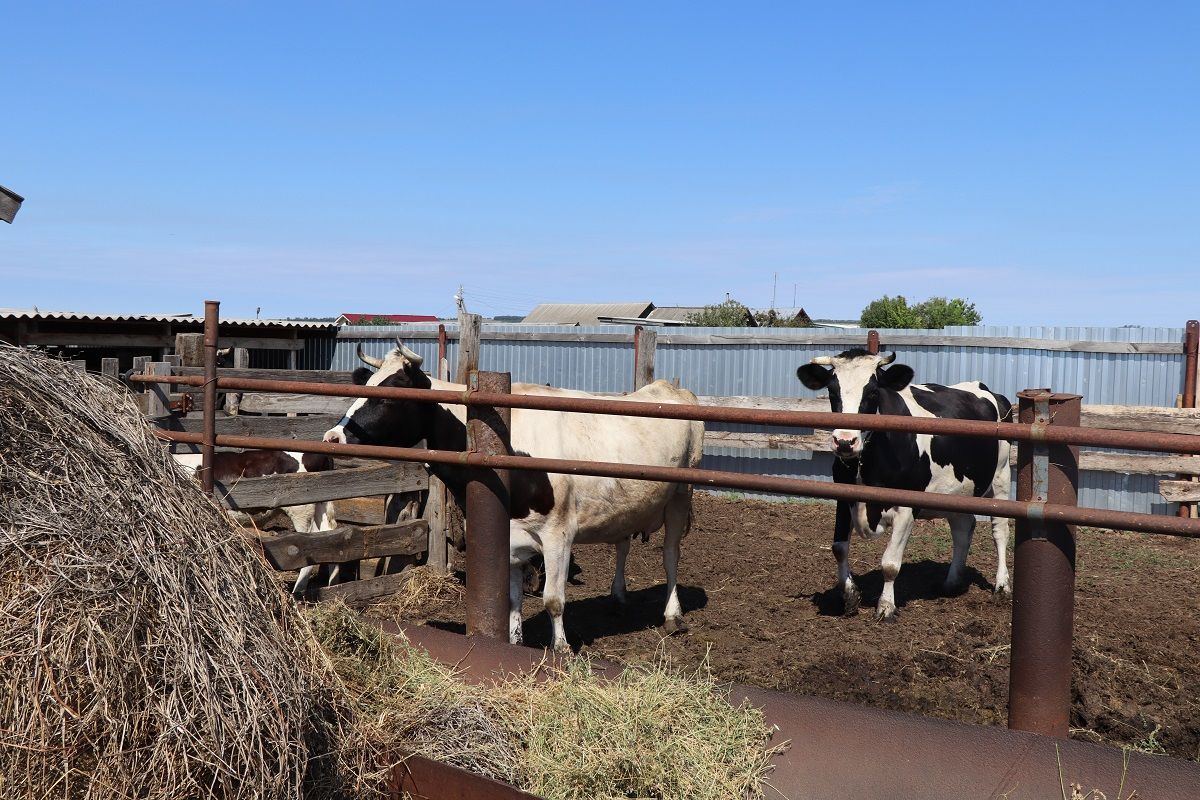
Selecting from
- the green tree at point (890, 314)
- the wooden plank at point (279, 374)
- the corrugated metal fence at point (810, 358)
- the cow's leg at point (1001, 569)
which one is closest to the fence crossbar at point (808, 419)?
the wooden plank at point (279, 374)

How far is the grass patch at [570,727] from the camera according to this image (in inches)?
119

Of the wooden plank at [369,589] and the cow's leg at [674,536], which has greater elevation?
the cow's leg at [674,536]

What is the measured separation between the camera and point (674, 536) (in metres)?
7.20

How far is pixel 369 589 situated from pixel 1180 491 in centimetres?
869

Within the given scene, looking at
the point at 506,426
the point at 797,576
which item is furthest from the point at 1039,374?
the point at 506,426

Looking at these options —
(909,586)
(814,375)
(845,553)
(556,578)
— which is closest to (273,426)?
(556,578)

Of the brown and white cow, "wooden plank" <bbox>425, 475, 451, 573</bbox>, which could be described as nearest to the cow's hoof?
"wooden plank" <bbox>425, 475, 451, 573</bbox>

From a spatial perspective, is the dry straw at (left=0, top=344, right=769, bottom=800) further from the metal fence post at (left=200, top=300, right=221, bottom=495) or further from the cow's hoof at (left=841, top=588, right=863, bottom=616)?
the cow's hoof at (left=841, top=588, right=863, bottom=616)

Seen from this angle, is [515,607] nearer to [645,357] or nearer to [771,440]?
[645,357]

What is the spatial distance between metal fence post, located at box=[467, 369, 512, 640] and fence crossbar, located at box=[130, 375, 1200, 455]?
9cm

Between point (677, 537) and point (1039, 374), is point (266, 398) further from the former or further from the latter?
point (1039, 374)

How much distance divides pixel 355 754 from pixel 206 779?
550 millimetres

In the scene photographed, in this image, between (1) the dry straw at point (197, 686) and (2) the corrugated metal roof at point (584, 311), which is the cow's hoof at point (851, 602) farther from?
(2) the corrugated metal roof at point (584, 311)

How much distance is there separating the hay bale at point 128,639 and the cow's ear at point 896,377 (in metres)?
5.04
